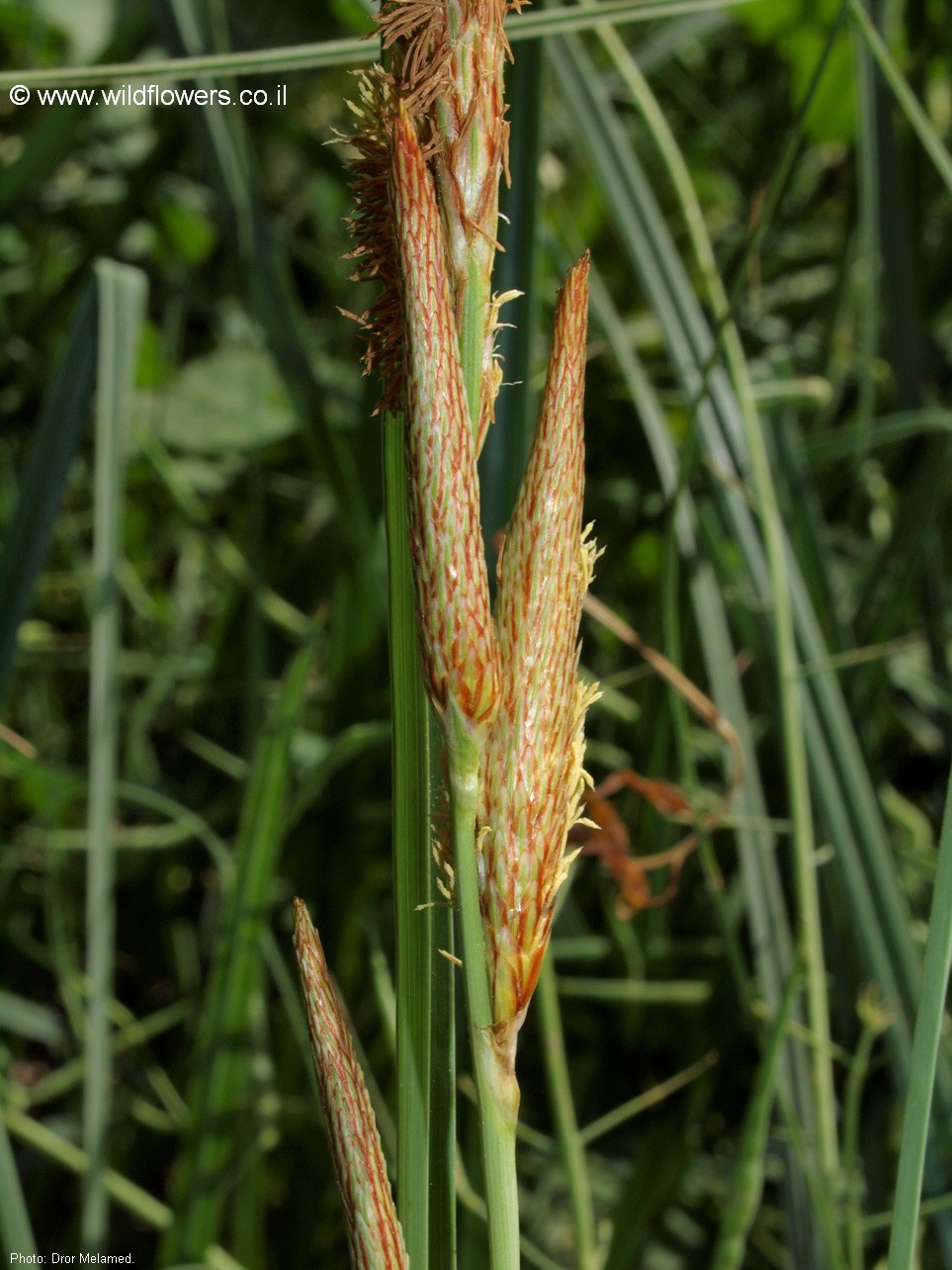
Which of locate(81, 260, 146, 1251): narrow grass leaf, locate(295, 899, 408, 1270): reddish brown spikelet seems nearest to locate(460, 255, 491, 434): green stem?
locate(295, 899, 408, 1270): reddish brown spikelet

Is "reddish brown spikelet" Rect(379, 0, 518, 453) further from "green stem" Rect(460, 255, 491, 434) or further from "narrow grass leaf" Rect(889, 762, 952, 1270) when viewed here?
"narrow grass leaf" Rect(889, 762, 952, 1270)

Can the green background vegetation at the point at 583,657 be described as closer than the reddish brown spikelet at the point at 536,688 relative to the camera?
No

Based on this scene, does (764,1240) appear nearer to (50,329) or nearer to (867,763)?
(867,763)

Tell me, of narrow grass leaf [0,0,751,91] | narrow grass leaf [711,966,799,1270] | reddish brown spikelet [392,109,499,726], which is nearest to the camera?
reddish brown spikelet [392,109,499,726]

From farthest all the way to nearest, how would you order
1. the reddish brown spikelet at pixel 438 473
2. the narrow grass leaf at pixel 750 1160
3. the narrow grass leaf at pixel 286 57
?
the narrow grass leaf at pixel 750 1160
the narrow grass leaf at pixel 286 57
the reddish brown spikelet at pixel 438 473

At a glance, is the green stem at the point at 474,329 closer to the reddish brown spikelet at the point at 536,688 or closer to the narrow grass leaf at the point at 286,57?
the reddish brown spikelet at the point at 536,688

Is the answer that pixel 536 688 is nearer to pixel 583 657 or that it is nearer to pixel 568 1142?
pixel 568 1142

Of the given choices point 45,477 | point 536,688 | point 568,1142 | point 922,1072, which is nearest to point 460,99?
point 536,688

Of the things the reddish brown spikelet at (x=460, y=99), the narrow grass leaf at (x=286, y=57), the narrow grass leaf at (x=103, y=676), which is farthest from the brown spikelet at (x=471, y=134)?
the narrow grass leaf at (x=103, y=676)
